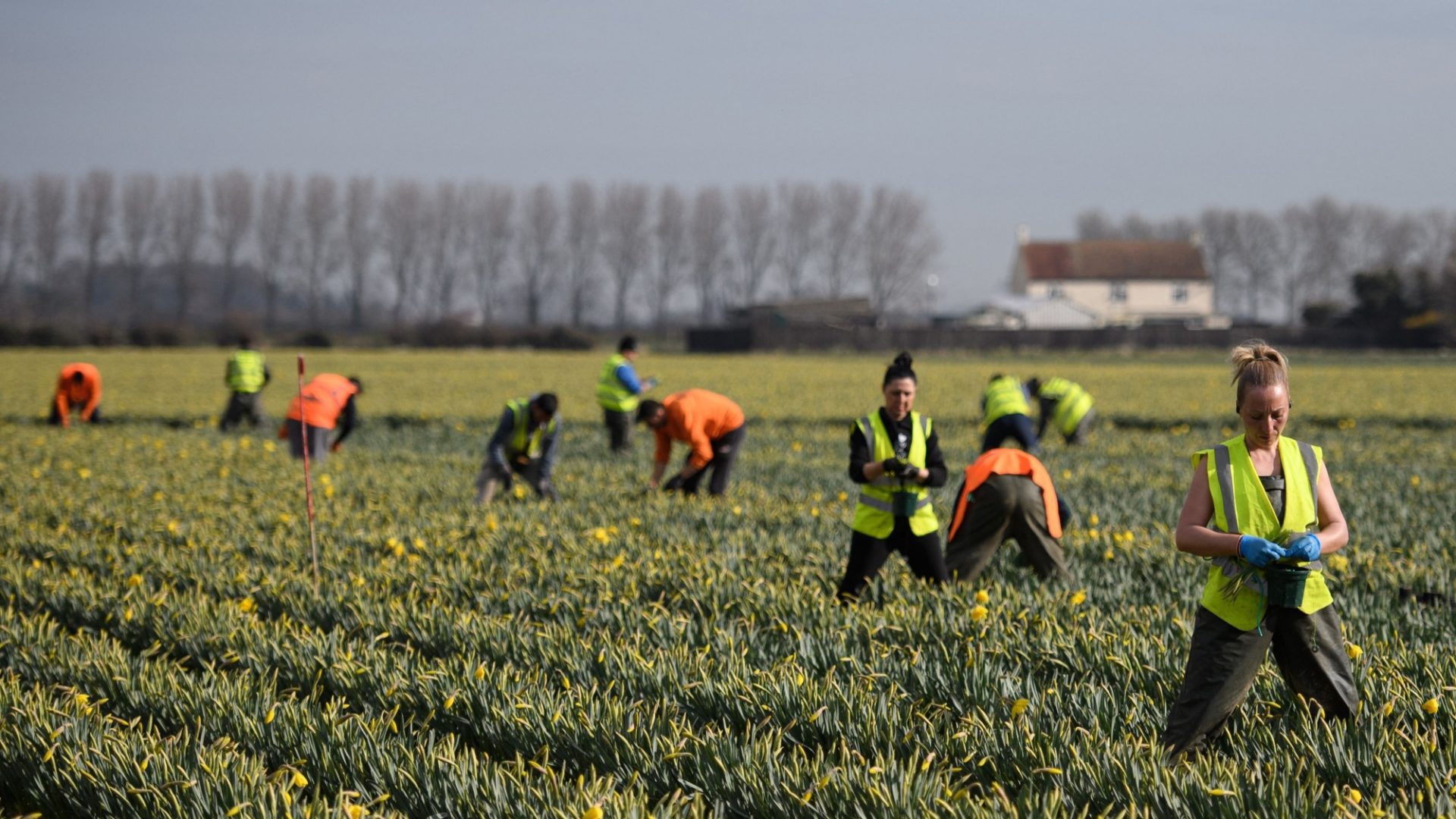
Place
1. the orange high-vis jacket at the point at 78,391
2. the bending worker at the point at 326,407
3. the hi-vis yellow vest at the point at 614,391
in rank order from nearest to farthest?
1. the bending worker at the point at 326,407
2. the hi-vis yellow vest at the point at 614,391
3. the orange high-vis jacket at the point at 78,391

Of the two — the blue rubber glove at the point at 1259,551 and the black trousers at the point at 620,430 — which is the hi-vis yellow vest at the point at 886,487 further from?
the black trousers at the point at 620,430

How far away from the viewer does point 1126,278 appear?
302ft

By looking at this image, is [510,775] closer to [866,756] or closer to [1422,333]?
[866,756]

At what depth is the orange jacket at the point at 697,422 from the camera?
1010cm

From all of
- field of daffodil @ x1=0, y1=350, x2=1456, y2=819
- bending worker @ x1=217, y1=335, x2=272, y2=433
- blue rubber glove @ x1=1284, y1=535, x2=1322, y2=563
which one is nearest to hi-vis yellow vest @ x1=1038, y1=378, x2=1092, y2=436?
field of daffodil @ x1=0, y1=350, x2=1456, y2=819

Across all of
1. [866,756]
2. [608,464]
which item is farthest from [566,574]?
[608,464]

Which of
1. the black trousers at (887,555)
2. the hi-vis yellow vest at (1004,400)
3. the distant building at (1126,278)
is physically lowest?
the black trousers at (887,555)

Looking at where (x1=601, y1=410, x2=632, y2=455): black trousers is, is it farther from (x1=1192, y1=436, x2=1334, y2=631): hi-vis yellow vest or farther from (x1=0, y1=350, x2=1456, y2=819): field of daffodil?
(x1=1192, y1=436, x2=1334, y2=631): hi-vis yellow vest

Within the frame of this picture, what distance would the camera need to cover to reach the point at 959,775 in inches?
156

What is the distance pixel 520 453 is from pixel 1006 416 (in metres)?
4.14

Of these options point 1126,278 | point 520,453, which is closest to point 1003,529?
point 520,453

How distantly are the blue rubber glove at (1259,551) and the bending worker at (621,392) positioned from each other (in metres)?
11.3

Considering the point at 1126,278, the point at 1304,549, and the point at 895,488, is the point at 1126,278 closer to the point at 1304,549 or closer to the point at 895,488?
the point at 895,488

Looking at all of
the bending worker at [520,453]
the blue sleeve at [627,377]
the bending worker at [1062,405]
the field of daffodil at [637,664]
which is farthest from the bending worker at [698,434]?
the bending worker at [1062,405]
